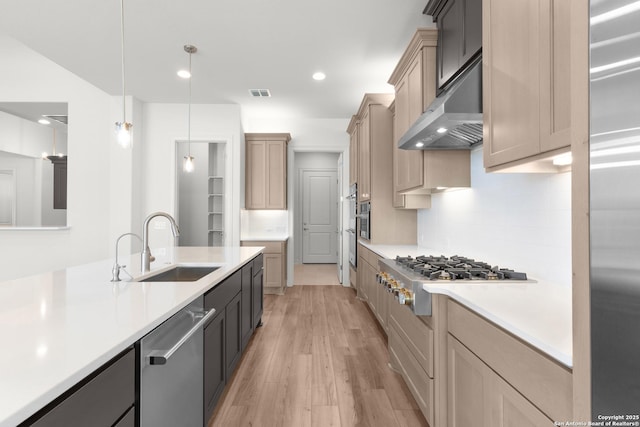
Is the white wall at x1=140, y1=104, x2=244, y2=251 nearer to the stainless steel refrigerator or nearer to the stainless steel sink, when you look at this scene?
the stainless steel sink

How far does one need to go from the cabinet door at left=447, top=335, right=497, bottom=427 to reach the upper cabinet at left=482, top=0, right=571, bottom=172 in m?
0.84

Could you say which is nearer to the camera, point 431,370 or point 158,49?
point 431,370

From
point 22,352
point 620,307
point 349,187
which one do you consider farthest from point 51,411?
point 349,187

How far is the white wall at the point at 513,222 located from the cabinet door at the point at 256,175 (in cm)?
318

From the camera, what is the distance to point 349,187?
529 centimetres

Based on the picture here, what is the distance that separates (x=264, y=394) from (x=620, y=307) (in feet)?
6.72

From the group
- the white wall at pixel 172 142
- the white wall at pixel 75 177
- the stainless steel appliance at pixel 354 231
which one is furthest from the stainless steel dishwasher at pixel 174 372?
the white wall at pixel 75 177

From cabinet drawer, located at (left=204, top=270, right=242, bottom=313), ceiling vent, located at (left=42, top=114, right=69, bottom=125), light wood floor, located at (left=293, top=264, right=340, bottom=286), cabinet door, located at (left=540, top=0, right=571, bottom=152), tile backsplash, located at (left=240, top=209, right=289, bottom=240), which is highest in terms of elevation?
ceiling vent, located at (left=42, top=114, right=69, bottom=125)

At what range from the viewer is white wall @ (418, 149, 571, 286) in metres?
1.49

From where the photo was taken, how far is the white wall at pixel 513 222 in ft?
4.88

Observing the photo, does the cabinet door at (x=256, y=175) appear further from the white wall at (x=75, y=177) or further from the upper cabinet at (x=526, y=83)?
the upper cabinet at (x=526, y=83)

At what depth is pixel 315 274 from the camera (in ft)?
20.9

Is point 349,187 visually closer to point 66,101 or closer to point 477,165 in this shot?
point 477,165

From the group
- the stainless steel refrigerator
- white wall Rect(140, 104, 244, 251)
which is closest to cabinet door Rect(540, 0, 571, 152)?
the stainless steel refrigerator
